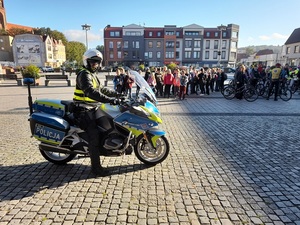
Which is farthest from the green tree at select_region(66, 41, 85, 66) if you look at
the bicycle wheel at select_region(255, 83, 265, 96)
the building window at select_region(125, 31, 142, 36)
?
the bicycle wheel at select_region(255, 83, 265, 96)

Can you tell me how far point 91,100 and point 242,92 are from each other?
10.7 meters

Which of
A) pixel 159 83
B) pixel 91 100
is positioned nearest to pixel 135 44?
pixel 159 83

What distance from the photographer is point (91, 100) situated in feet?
12.1

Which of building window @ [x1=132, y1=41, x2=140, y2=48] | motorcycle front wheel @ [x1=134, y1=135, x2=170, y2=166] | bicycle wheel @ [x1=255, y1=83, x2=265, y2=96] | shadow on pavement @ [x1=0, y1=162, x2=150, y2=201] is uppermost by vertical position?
building window @ [x1=132, y1=41, x2=140, y2=48]

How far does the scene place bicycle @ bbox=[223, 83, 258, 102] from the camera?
12.3m

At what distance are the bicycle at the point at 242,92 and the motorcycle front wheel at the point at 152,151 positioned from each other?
9.42 metres

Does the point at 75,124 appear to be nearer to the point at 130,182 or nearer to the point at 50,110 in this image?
the point at 50,110

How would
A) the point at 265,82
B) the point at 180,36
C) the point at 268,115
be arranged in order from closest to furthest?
the point at 268,115
the point at 265,82
the point at 180,36

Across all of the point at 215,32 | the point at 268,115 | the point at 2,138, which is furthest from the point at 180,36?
the point at 2,138

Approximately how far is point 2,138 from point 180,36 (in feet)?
214

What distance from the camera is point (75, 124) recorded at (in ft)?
12.4

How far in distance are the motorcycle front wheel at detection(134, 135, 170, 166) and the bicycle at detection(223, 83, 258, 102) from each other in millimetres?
9424

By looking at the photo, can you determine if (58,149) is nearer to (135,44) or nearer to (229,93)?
(229,93)

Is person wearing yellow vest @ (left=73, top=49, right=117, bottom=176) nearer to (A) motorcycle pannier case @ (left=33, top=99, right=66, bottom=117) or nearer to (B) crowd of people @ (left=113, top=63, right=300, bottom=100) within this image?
(A) motorcycle pannier case @ (left=33, top=99, right=66, bottom=117)
